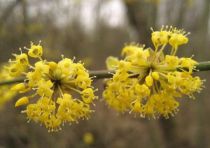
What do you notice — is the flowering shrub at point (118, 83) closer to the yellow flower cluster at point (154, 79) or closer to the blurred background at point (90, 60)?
the yellow flower cluster at point (154, 79)

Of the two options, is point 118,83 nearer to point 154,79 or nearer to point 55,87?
point 154,79

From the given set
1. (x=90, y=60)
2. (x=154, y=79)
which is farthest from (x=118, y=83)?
(x=90, y=60)

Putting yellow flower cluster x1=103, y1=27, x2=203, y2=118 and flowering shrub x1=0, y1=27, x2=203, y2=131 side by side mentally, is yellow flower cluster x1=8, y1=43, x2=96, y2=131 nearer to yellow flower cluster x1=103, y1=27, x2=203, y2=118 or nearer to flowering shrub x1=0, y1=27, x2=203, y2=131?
flowering shrub x1=0, y1=27, x2=203, y2=131

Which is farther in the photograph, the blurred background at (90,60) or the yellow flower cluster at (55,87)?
the blurred background at (90,60)

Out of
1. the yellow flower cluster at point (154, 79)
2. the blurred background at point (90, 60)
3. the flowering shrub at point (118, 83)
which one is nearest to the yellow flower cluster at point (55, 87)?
the flowering shrub at point (118, 83)

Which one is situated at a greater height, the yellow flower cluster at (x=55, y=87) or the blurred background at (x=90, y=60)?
the blurred background at (x=90, y=60)
